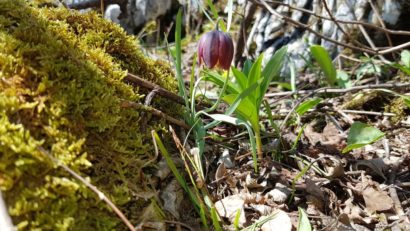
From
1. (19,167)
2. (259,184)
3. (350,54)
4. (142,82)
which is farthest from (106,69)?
(350,54)

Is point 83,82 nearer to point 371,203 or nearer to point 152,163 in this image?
point 152,163

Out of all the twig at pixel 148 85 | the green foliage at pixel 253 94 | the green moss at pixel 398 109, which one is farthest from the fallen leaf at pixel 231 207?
the green moss at pixel 398 109

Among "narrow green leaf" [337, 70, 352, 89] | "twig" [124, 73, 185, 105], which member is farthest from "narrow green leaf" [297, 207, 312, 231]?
"narrow green leaf" [337, 70, 352, 89]

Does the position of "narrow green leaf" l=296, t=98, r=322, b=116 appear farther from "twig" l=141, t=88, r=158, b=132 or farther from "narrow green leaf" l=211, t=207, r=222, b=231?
"narrow green leaf" l=211, t=207, r=222, b=231

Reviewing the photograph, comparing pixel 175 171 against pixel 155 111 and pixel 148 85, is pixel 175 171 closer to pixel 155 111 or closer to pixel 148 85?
pixel 155 111

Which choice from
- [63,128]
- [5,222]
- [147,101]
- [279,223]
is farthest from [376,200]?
[5,222]

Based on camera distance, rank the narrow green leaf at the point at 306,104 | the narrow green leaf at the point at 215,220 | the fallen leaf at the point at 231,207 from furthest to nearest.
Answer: the narrow green leaf at the point at 306,104
the fallen leaf at the point at 231,207
the narrow green leaf at the point at 215,220

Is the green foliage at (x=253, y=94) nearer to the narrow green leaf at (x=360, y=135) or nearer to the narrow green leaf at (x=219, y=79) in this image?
the narrow green leaf at (x=219, y=79)
